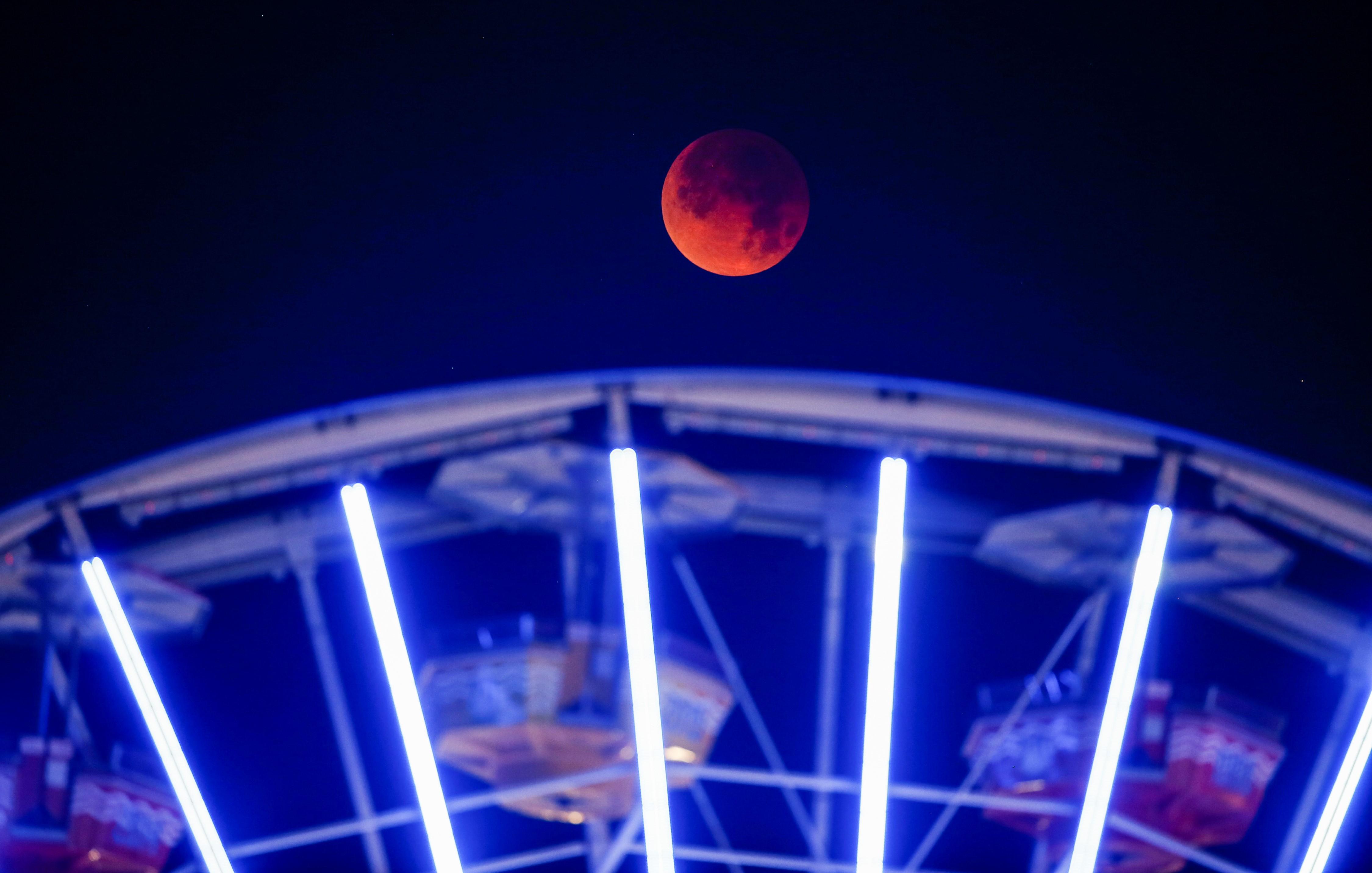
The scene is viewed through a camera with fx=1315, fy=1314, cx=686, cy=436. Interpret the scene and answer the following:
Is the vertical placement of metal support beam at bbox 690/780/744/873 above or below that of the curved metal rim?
below

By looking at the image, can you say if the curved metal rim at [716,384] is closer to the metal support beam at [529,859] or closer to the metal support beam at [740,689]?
the metal support beam at [740,689]

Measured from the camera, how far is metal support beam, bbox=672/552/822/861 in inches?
428

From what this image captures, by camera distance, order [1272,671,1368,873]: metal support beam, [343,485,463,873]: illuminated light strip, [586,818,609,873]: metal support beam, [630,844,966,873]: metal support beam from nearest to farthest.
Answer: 1. [343,485,463,873]: illuminated light strip
2. [1272,671,1368,873]: metal support beam
3. [630,844,966,873]: metal support beam
4. [586,818,609,873]: metal support beam

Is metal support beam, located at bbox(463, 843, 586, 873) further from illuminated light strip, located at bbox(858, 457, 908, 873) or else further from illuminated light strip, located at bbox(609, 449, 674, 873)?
illuminated light strip, located at bbox(858, 457, 908, 873)

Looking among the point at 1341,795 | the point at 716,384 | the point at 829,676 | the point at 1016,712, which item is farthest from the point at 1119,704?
the point at 716,384

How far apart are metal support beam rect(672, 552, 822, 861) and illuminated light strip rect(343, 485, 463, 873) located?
237cm

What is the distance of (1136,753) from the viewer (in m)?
9.93

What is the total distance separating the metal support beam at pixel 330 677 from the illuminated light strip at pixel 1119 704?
5752 mm

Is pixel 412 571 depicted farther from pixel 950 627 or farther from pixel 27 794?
pixel 950 627

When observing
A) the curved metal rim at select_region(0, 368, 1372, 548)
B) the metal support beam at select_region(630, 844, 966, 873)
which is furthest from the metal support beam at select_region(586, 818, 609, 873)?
the curved metal rim at select_region(0, 368, 1372, 548)

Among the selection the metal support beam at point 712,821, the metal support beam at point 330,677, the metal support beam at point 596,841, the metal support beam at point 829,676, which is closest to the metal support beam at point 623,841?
the metal support beam at point 596,841

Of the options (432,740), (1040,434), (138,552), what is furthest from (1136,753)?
(138,552)

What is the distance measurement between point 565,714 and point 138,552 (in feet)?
13.3

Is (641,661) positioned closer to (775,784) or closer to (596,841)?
(775,784)
